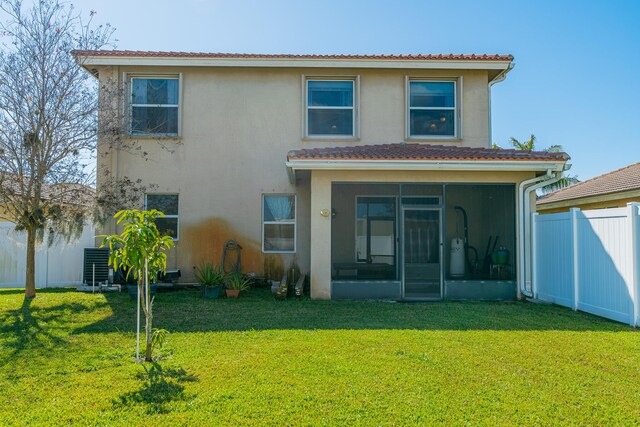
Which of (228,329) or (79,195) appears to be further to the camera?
(79,195)

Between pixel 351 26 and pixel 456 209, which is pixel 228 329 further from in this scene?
pixel 351 26

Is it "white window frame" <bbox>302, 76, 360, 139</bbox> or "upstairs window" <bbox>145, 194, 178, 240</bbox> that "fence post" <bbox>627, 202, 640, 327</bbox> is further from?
"upstairs window" <bbox>145, 194, 178, 240</bbox>

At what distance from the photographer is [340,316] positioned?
844 centimetres

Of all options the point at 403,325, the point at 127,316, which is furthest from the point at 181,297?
the point at 403,325

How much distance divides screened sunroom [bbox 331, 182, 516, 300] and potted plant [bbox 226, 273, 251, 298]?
227 centimetres

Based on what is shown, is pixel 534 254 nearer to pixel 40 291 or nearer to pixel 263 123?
pixel 263 123

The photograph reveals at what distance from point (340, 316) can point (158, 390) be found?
423 cm

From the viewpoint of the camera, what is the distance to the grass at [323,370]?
13.7 ft

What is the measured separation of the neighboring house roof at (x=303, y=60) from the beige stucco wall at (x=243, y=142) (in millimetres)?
311

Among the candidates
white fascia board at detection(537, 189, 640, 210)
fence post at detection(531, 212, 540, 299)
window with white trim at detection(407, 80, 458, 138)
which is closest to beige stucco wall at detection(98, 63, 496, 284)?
window with white trim at detection(407, 80, 458, 138)

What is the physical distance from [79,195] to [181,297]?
3338 millimetres

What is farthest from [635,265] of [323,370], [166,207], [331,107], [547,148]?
[547,148]

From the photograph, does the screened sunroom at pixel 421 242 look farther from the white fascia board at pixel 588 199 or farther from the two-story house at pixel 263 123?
the white fascia board at pixel 588 199

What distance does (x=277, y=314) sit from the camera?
867 centimetres
